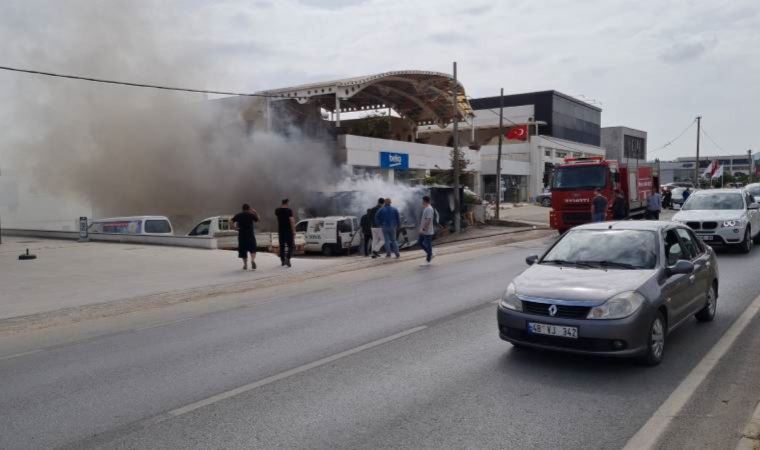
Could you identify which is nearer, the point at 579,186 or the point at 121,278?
the point at 121,278

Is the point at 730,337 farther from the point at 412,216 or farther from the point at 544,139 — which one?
the point at 544,139

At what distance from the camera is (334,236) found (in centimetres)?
2105

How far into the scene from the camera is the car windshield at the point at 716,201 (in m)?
14.5

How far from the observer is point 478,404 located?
4582mm

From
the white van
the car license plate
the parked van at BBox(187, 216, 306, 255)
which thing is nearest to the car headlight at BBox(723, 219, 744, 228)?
the car license plate

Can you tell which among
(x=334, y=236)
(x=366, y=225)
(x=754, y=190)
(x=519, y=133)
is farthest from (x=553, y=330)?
(x=519, y=133)

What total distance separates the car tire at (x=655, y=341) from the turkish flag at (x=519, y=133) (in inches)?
2089

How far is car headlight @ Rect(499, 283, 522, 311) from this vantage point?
560 cm

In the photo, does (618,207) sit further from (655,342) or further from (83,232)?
(83,232)

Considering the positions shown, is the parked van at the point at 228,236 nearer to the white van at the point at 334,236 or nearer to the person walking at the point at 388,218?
the white van at the point at 334,236

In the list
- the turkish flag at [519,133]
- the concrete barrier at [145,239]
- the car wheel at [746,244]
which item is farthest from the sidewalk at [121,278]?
the turkish flag at [519,133]

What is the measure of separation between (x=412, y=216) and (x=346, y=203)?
13.5ft

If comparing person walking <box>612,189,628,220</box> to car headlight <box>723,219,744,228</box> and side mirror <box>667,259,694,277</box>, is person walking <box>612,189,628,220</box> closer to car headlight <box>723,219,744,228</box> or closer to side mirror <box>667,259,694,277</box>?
car headlight <box>723,219,744,228</box>

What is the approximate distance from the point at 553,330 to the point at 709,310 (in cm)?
319
